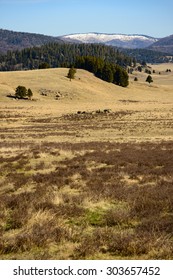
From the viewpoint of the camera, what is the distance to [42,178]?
1564 cm

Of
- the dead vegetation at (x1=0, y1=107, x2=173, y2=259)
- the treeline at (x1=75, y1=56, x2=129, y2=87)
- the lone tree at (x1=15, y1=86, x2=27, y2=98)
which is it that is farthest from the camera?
the treeline at (x1=75, y1=56, x2=129, y2=87)

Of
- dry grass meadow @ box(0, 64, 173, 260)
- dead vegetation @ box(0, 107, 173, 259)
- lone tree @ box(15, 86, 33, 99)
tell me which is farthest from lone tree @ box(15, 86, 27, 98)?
dead vegetation @ box(0, 107, 173, 259)

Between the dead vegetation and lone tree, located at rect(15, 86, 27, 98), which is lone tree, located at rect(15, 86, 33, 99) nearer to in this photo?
lone tree, located at rect(15, 86, 27, 98)

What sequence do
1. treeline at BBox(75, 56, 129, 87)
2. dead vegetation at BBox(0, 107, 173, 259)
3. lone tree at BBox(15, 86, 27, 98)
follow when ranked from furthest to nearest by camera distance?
treeline at BBox(75, 56, 129, 87) → lone tree at BBox(15, 86, 27, 98) → dead vegetation at BBox(0, 107, 173, 259)

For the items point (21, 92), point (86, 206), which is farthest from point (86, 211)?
point (21, 92)

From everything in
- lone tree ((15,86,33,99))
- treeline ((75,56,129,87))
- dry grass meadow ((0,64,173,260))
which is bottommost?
lone tree ((15,86,33,99))

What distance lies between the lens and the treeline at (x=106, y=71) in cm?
13862

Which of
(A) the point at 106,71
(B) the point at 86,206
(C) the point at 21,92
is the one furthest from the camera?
(A) the point at 106,71

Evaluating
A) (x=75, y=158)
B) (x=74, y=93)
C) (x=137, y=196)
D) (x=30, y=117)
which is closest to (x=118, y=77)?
(x=74, y=93)

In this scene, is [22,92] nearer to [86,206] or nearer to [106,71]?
[106,71]

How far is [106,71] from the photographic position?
5448 inches

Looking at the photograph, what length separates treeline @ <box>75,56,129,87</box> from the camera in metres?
139

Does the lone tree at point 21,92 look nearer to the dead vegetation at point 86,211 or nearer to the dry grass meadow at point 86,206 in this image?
the dry grass meadow at point 86,206
